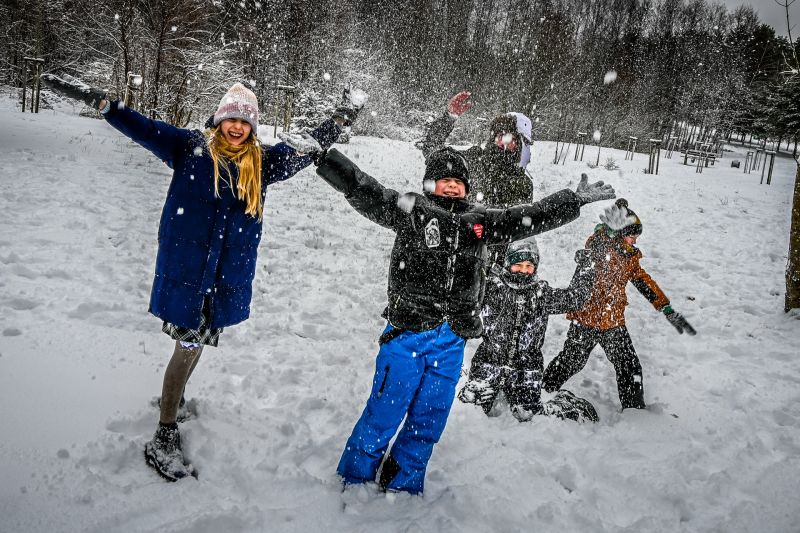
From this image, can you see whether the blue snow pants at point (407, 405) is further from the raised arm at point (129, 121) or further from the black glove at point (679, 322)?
the black glove at point (679, 322)

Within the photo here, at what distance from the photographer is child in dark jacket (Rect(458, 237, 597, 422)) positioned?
3678 mm

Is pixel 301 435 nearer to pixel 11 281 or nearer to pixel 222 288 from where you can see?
pixel 222 288

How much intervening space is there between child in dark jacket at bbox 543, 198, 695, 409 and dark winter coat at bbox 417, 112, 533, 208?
2.86ft

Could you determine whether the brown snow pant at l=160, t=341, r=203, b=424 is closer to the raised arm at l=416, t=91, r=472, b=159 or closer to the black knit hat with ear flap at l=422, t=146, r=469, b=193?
the black knit hat with ear flap at l=422, t=146, r=469, b=193

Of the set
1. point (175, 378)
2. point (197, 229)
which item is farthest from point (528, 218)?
point (175, 378)

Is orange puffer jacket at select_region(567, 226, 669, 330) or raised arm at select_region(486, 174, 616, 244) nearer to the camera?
raised arm at select_region(486, 174, 616, 244)

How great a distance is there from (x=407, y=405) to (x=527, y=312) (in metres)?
1.64

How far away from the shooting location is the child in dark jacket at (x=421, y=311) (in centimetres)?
250

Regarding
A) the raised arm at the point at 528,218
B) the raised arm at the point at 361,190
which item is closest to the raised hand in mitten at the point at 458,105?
the raised arm at the point at 528,218

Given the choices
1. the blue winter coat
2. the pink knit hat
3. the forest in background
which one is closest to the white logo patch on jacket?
the blue winter coat

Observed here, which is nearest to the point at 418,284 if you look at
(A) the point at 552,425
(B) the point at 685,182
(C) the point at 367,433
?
(C) the point at 367,433

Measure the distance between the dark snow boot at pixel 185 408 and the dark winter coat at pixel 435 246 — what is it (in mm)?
1514

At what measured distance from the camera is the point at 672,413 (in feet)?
12.5

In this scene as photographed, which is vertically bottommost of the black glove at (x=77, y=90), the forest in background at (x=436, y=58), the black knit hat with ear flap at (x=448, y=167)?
the black knit hat with ear flap at (x=448, y=167)
